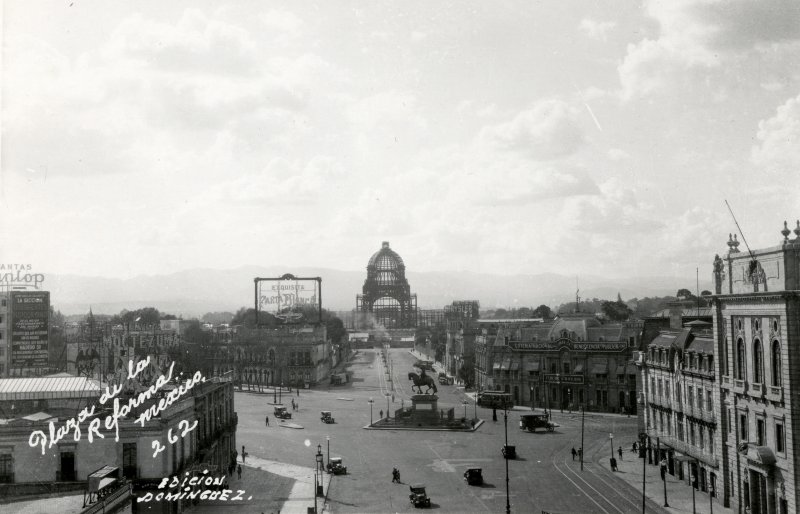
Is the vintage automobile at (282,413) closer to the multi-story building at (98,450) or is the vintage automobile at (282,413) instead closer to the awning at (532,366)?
the awning at (532,366)

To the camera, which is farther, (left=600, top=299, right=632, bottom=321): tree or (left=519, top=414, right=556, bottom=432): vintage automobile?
(left=600, top=299, right=632, bottom=321): tree

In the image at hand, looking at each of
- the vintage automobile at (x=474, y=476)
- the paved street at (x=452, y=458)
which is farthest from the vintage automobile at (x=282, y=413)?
the vintage automobile at (x=474, y=476)

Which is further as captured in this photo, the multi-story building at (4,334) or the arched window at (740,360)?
the multi-story building at (4,334)

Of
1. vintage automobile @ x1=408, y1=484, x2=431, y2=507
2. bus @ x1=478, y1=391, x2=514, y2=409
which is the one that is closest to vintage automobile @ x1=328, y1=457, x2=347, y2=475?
vintage automobile @ x1=408, y1=484, x2=431, y2=507

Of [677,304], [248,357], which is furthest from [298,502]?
[248,357]

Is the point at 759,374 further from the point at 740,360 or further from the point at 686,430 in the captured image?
the point at 686,430

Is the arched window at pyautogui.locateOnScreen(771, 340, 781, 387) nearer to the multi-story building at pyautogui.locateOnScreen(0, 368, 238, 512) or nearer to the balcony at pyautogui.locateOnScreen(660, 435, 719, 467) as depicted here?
the balcony at pyautogui.locateOnScreen(660, 435, 719, 467)
